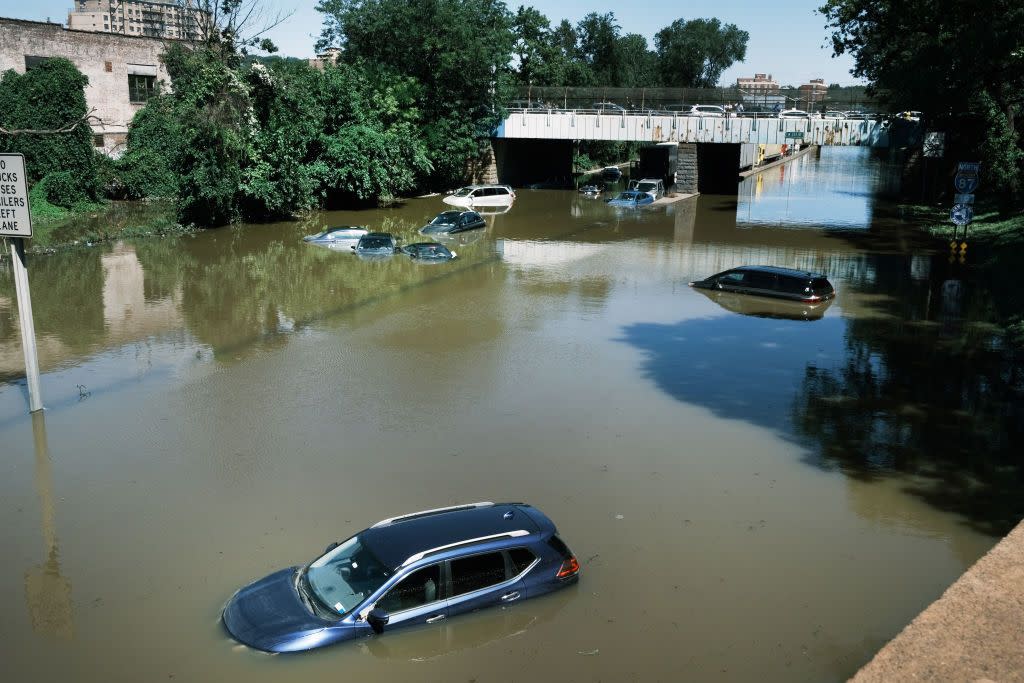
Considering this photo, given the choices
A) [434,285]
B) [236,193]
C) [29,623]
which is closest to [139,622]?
[29,623]

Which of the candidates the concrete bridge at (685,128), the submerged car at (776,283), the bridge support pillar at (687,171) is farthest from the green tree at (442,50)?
the submerged car at (776,283)

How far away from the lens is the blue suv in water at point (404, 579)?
368 inches

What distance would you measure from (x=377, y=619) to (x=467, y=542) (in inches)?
50.2

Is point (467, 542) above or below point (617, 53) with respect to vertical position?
below

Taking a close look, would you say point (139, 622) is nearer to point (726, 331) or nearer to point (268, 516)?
point (268, 516)

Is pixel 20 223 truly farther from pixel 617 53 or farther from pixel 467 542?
pixel 617 53

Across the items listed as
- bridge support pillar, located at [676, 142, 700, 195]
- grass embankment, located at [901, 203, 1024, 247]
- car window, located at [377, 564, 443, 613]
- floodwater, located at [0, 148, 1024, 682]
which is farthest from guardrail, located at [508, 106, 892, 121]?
car window, located at [377, 564, 443, 613]

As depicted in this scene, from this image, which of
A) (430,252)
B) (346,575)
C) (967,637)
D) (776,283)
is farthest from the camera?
(430,252)

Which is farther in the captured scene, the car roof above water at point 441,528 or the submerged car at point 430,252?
the submerged car at point 430,252

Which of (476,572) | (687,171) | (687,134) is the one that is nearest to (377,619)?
(476,572)

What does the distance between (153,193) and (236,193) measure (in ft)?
24.4

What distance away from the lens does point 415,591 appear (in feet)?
31.3

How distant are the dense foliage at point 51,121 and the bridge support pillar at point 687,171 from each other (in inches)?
1359

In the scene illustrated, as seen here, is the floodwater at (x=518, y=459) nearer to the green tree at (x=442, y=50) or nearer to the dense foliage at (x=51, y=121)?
the dense foliage at (x=51, y=121)
